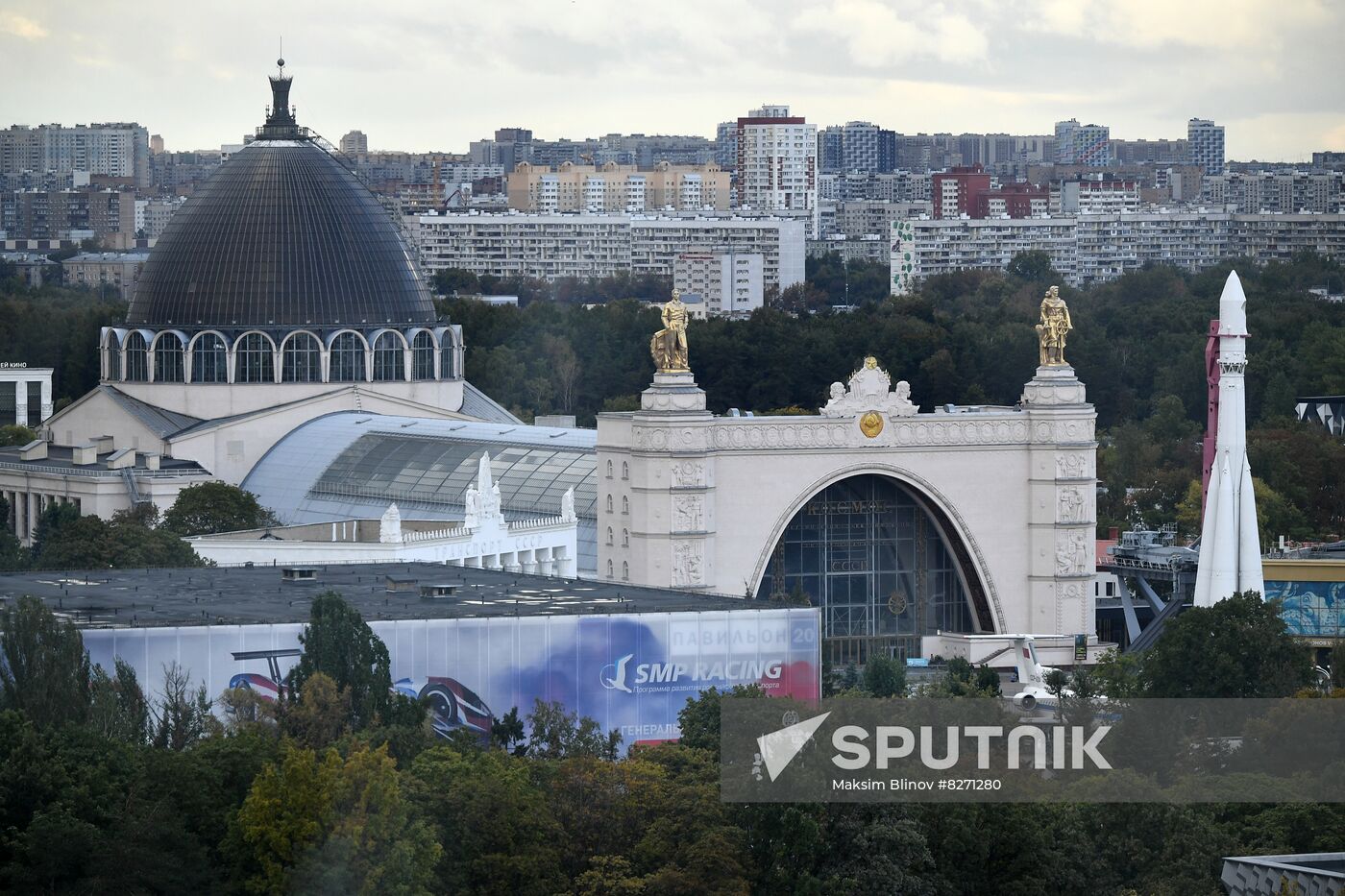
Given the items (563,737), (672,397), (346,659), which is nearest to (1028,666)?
(672,397)

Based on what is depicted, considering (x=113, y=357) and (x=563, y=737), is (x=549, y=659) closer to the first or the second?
(x=563, y=737)

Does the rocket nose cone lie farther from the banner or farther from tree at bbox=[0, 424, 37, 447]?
tree at bbox=[0, 424, 37, 447]

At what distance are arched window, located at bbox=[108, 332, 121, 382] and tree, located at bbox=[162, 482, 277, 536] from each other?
12961 mm

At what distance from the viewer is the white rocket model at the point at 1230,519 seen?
80938 millimetres

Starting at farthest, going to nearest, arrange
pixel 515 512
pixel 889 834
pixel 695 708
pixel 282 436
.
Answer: pixel 282 436
pixel 515 512
pixel 695 708
pixel 889 834

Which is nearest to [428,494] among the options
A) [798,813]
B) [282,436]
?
[282,436]

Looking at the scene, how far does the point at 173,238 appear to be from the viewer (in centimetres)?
10525

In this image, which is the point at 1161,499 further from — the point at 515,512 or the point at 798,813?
the point at 798,813

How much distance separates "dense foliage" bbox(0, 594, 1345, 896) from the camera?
50.0 metres

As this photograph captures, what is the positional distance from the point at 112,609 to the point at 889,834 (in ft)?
55.6

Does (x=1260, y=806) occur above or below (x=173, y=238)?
below

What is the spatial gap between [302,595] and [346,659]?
713cm

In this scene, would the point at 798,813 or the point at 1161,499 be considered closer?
the point at 798,813

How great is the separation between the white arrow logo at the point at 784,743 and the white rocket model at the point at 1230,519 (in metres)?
26.2
